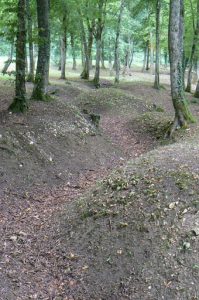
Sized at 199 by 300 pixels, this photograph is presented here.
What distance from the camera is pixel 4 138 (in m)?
9.84

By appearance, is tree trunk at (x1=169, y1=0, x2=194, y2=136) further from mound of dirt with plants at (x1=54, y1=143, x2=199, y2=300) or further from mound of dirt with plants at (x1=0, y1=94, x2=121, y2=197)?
mound of dirt with plants at (x1=54, y1=143, x2=199, y2=300)

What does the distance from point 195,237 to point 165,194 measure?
114 cm

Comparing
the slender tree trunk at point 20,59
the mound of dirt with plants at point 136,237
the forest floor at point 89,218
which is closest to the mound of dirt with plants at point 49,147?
the forest floor at point 89,218

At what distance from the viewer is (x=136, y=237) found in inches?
250

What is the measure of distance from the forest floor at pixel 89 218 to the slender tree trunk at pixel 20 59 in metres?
0.42

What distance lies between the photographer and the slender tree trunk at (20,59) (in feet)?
35.0

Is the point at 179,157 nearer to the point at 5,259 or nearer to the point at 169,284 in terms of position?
the point at 169,284

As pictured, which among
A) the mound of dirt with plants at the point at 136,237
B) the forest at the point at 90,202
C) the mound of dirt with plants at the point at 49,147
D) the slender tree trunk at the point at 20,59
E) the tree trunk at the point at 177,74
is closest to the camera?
the mound of dirt with plants at the point at 136,237

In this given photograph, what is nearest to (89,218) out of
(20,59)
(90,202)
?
(90,202)

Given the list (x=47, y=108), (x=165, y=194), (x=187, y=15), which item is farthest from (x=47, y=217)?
(x=187, y=15)

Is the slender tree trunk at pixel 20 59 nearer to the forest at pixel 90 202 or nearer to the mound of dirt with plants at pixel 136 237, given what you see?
the forest at pixel 90 202

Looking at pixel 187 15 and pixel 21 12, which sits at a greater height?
pixel 187 15

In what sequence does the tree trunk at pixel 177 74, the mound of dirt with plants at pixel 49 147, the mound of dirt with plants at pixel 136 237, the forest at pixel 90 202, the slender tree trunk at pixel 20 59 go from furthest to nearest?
the tree trunk at pixel 177 74, the slender tree trunk at pixel 20 59, the mound of dirt with plants at pixel 49 147, the forest at pixel 90 202, the mound of dirt with plants at pixel 136 237

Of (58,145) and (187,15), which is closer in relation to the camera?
(58,145)
